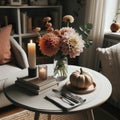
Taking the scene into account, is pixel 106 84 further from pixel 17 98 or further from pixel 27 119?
pixel 27 119

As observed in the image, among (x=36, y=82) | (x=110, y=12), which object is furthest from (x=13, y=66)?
(x=110, y=12)

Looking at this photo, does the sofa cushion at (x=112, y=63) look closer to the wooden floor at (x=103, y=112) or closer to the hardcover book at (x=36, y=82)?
the wooden floor at (x=103, y=112)

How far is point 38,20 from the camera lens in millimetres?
2750

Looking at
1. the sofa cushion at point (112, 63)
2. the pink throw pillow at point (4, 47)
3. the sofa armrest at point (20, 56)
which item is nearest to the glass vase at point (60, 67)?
the sofa cushion at point (112, 63)

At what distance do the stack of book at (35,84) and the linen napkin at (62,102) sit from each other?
2.9 inches

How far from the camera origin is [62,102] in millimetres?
1046

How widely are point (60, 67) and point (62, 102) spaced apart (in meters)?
0.29

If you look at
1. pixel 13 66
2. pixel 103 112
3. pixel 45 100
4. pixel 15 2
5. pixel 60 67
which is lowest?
pixel 103 112

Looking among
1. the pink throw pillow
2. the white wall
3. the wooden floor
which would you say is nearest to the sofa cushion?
the wooden floor

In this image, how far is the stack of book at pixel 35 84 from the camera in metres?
1.13

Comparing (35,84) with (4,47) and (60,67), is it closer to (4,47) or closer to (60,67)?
(60,67)

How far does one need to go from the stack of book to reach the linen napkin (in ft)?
0.24

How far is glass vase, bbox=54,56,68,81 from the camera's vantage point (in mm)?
1240

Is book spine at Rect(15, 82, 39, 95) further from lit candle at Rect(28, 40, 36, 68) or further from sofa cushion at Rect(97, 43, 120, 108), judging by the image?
sofa cushion at Rect(97, 43, 120, 108)
